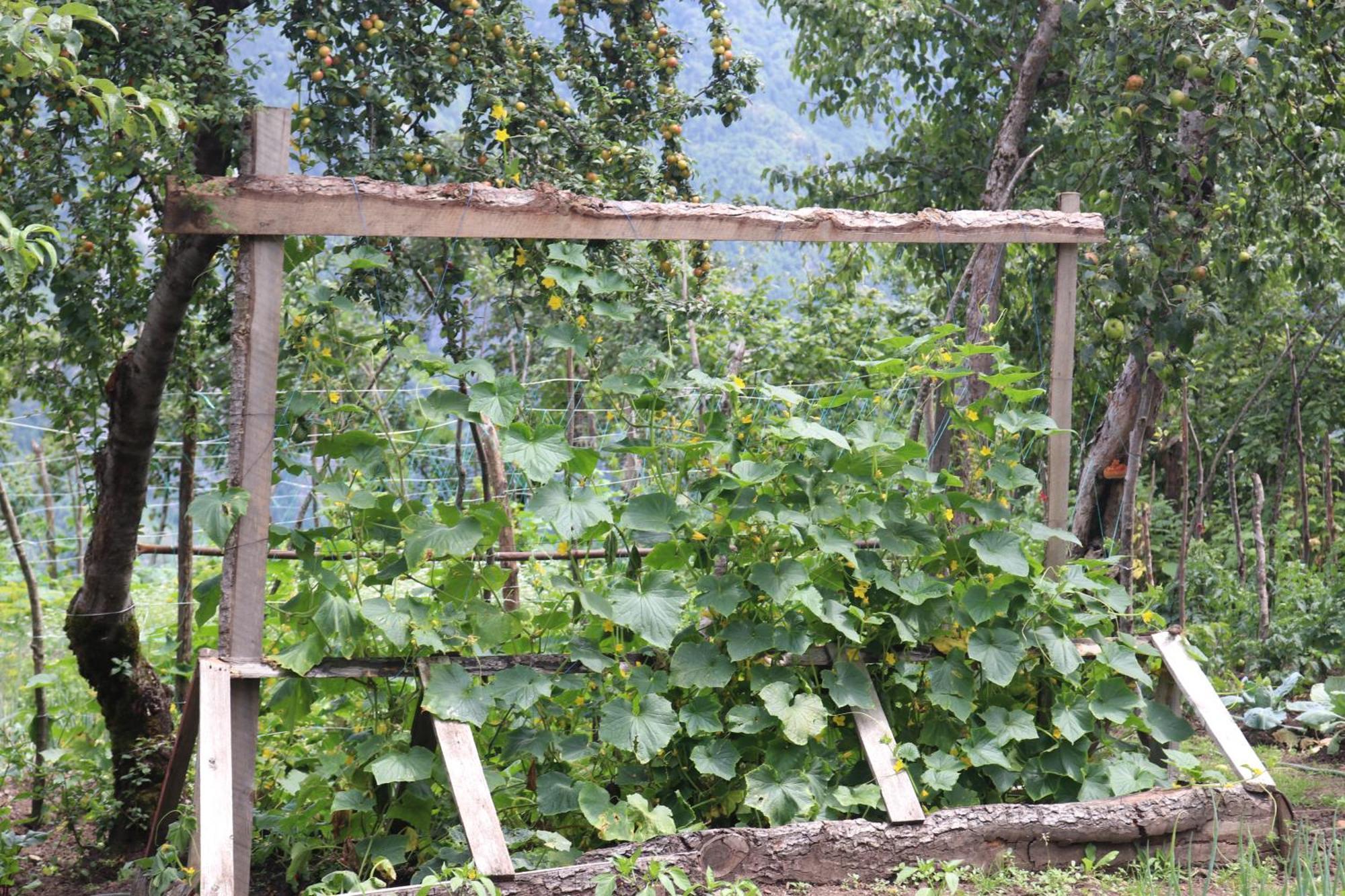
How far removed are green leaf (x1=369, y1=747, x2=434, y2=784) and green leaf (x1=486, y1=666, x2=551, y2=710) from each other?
0.22 m

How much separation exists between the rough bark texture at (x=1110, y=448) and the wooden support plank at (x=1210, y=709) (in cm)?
93

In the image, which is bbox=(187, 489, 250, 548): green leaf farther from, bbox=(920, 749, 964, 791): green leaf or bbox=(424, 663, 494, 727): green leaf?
bbox=(920, 749, 964, 791): green leaf

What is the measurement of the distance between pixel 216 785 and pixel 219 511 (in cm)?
61

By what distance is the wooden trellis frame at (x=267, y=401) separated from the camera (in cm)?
269

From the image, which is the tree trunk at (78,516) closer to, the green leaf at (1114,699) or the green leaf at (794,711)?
the green leaf at (794,711)

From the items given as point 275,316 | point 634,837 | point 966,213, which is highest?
point 966,213

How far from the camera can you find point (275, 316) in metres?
2.83

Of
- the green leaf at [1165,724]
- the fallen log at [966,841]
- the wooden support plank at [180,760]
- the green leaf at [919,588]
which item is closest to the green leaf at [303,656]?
the wooden support plank at [180,760]

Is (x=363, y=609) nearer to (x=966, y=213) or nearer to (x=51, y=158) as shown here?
(x=51, y=158)

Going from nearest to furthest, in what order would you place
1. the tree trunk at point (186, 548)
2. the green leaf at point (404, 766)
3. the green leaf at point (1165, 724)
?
the green leaf at point (404, 766)
the green leaf at point (1165, 724)
the tree trunk at point (186, 548)

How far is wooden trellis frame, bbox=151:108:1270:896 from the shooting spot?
106 inches

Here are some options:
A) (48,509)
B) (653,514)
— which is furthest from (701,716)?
(48,509)

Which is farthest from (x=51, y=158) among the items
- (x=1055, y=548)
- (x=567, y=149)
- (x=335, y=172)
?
(x=1055, y=548)

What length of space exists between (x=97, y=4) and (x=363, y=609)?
174 cm
